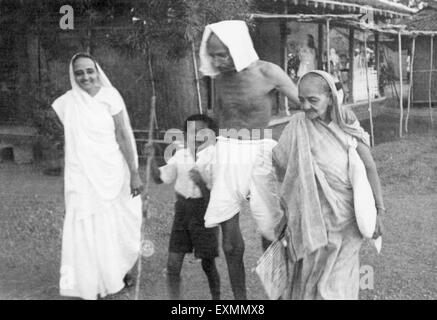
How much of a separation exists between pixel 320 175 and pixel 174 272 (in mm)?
1123

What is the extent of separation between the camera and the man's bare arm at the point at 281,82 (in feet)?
11.2

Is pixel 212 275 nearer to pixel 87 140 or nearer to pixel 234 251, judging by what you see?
pixel 234 251

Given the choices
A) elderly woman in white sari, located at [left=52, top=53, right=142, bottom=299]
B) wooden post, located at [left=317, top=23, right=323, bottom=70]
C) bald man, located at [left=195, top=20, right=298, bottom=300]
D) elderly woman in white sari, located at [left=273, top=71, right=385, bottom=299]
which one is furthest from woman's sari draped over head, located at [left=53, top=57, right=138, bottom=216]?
wooden post, located at [left=317, top=23, right=323, bottom=70]

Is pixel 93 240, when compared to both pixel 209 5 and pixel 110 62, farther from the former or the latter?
pixel 110 62

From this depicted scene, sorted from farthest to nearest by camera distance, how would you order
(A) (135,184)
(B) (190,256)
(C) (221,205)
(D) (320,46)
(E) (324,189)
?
(D) (320,46)
(B) (190,256)
(A) (135,184)
(C) (221,205)
(E) (324,189)

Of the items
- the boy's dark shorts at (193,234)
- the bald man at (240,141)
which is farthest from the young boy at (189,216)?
the bald man at (240,141)

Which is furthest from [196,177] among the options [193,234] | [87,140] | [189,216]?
[87,140]

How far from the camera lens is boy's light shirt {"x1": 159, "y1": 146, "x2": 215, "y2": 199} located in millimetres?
3584

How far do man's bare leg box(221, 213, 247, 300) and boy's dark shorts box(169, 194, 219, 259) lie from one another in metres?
0.17

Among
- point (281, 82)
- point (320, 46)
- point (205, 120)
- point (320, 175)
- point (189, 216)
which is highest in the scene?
point (320, 46)

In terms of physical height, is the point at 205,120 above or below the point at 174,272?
above

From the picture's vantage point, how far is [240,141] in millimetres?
3410

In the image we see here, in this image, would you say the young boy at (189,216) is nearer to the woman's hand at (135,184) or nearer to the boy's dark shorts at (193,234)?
the boy's dark shorts at (193,234)
